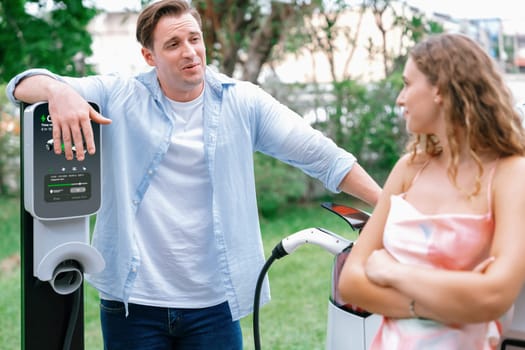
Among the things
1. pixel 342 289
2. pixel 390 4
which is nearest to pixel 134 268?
pixel 342 289

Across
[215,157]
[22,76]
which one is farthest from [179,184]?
[22,76]

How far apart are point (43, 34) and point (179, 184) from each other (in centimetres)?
420

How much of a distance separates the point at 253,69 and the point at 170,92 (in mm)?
5267

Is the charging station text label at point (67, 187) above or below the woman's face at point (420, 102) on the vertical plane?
below

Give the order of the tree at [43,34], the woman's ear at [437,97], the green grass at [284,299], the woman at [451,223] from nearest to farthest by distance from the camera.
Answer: the woman at [451,223], the woman's ear at [437,97], the green grass at [284,299], the tree at [43,34]

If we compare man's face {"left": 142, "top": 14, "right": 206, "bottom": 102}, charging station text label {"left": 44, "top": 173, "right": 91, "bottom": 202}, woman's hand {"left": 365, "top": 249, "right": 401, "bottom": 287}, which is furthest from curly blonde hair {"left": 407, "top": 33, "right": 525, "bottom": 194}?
charging station text label {"left": 44, "top": 173, "right": 91, "bottom": 202}

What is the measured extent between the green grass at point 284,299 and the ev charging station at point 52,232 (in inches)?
91.9

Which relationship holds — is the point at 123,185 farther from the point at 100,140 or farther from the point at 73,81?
the point at 73,81

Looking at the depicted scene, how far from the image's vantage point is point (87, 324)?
4801mm

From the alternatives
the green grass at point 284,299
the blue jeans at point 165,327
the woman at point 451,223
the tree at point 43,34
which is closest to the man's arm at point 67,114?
the blue jeans at point 165,327

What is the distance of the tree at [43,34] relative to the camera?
19.0ft

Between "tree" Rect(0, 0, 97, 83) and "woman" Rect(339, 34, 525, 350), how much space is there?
4637mm

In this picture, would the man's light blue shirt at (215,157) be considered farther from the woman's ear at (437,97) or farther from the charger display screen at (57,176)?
the woman's ear at (437,97)

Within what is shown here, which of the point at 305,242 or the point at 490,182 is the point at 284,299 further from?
the point at 490,182
